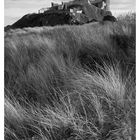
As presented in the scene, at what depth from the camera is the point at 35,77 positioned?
9.36 ft

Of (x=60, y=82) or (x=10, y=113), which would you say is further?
(x=60, y=82)

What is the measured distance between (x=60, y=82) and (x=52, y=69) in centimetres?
39

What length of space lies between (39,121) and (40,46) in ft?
10.0

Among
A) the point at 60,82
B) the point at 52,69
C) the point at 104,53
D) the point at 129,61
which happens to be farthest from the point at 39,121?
the point at 104,53

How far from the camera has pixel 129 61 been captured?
2.97m

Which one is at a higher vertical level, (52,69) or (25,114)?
(52,69)

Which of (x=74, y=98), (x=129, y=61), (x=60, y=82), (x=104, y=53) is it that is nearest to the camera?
(x=74, y=98)

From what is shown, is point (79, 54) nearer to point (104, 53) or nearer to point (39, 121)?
point (104, 53)

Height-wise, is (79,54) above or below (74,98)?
above

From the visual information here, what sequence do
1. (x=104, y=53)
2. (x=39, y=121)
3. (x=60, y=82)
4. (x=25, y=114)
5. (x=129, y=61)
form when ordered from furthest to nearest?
(x=104, y=53) < (x=129, y=61) < (x=60, y=82) < (x=25, y=114) < (x=39, y=121)
